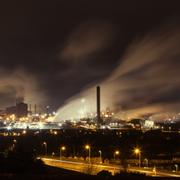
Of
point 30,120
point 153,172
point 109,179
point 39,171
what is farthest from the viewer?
point 30,120

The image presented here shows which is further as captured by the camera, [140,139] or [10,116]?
[10,116]

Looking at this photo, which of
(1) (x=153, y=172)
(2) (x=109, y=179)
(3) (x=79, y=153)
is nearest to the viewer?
(2) (x=109, y=179)

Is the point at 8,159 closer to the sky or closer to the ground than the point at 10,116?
closer to the ground

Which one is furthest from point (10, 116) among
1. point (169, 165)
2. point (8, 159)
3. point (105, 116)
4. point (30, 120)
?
point (8, 159)

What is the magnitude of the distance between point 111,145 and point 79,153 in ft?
16.3

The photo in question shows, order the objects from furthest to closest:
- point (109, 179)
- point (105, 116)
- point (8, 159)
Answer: point (105, 116), point (8, 159), point (109, 179)

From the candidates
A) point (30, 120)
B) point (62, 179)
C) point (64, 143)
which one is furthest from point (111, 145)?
point (30, 120)

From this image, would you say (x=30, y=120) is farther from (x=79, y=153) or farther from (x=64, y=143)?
(x=79, y=153)

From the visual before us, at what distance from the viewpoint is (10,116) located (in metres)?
116

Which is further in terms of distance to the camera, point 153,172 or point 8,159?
point 153,172

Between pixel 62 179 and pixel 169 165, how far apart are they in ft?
48.1

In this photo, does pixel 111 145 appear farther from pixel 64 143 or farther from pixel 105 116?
pixel 105 116

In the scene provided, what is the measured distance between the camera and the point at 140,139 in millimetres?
47156

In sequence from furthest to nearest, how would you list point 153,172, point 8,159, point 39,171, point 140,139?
point 140,139
point 153,172
point 8,159
point 39,171
